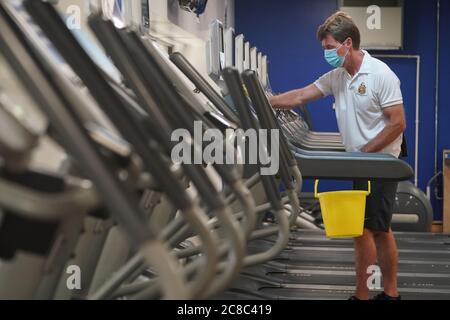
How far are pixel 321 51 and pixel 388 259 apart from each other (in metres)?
5.02

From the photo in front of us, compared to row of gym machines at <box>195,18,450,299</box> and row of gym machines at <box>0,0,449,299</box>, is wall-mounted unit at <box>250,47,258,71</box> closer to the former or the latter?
row of gym machines at <box>195,18,450,299</box>

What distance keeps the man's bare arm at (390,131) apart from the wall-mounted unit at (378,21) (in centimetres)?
473

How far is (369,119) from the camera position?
377 centimetres

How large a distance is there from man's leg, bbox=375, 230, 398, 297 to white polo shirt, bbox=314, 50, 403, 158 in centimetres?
44

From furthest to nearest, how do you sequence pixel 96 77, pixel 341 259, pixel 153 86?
pixel 341 259 → pixel 153 86 → pixel 96 77

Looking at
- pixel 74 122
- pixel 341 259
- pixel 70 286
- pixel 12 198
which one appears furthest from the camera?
pixel 341 259

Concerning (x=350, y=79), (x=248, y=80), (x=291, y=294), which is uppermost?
(x=350, y=79)

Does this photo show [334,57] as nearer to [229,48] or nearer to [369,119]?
[369,119]

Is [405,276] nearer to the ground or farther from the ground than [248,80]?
nearer to the ground

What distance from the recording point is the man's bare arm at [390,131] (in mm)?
3633

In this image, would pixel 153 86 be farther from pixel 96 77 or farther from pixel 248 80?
pixel 248 80

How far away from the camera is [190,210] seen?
111 cm

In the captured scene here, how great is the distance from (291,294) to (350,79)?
132 centimetres
